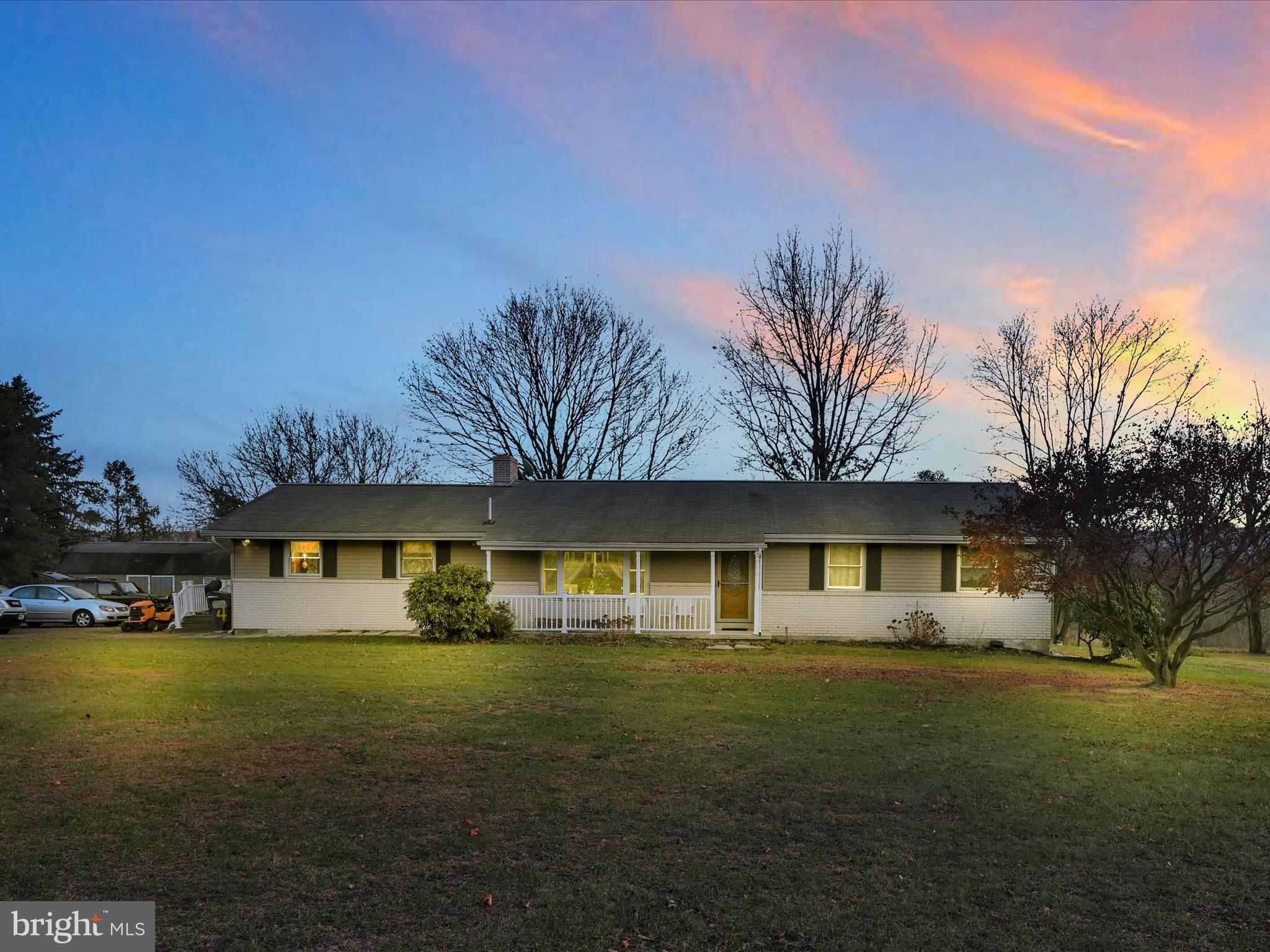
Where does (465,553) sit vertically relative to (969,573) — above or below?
above

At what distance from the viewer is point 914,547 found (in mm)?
A: 21375

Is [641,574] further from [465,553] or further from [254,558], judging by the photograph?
[254,558]

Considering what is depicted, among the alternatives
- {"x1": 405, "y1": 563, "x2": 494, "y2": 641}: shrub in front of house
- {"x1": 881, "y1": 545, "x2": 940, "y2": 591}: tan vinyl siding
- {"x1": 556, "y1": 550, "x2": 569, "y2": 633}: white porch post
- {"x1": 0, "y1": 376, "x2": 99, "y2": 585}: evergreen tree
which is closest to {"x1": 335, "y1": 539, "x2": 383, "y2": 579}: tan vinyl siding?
{"x1": 405, "y1": 563, "x2": 494, "y2": 641}: shrub in front of house

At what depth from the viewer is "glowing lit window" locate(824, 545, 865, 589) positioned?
21.7 meters

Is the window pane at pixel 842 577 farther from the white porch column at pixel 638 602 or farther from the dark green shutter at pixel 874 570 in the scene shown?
the white porch column at pixel 638 602

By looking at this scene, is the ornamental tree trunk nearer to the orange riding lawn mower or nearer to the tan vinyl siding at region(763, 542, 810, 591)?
the tan vinyl siding at region(763, 542, 810, 591)

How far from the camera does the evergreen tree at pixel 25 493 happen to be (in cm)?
4066

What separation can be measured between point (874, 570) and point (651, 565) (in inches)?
218

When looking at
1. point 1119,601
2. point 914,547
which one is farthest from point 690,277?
point 1119,601

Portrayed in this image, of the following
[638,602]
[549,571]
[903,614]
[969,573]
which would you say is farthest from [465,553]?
[969,573]

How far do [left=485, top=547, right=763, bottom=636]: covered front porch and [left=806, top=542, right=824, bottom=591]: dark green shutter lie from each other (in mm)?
1268

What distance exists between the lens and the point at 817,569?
70.9 feet

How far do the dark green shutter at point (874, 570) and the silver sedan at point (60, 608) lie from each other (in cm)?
2263

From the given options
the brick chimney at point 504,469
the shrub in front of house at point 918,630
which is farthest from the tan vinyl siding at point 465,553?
the shrub in front of house at point 918,630
